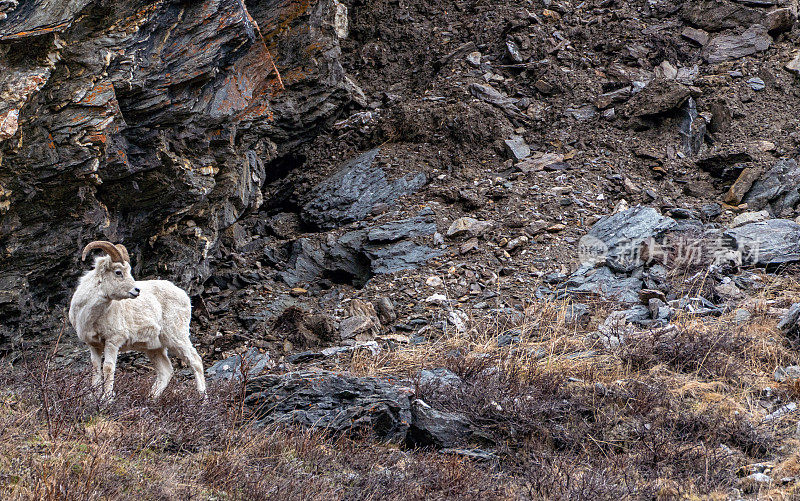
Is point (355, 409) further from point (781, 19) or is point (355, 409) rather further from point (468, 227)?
point (781, 19)

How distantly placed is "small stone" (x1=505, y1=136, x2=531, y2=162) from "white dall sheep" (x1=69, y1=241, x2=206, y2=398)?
7050 mm

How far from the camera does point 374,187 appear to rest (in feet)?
40.4

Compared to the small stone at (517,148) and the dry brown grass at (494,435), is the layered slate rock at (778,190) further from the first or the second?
the dry brown grass at (494,435)

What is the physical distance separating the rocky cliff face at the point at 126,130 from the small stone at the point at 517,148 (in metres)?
4.08

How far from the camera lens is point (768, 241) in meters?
9.63

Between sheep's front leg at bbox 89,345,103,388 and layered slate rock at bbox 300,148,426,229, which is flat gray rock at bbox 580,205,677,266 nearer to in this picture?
layered slate rock at bbox 300,148,426,229

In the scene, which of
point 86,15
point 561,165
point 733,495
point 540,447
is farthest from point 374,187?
point 733,495

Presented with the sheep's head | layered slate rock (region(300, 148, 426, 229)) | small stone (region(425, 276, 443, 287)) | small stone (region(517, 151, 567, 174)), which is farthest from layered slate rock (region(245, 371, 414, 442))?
small stone (region(517, 151, 567, 174))

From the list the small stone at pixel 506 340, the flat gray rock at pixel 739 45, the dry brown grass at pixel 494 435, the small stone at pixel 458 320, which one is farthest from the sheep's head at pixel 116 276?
the flat gray rock at pixel 739 45

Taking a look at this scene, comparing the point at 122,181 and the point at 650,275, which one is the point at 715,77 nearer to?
the point at 650,275

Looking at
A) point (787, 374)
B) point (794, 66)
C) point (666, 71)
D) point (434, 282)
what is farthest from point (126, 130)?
point (794, 66)

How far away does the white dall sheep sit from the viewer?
5992 mm

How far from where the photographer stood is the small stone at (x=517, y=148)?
12.3 m

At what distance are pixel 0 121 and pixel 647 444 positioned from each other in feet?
21.2
